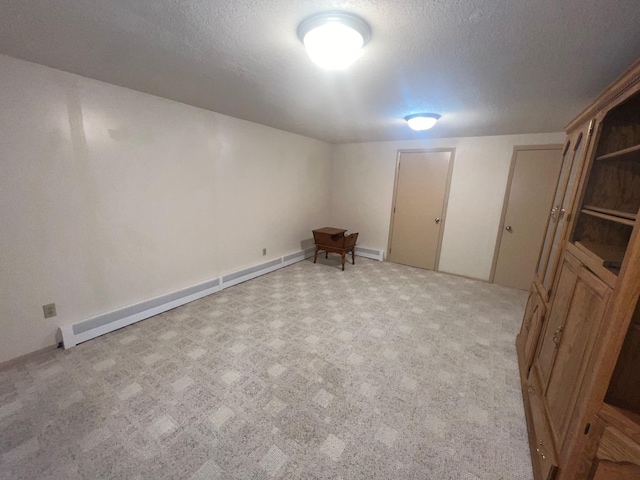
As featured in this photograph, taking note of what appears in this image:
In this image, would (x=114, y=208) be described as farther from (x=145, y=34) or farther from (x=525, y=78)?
(x=525, y=78)

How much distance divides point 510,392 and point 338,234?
2838 millimetres

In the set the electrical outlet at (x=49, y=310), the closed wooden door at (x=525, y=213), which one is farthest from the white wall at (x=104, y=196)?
the closed wooden door at (x=525, y=213)

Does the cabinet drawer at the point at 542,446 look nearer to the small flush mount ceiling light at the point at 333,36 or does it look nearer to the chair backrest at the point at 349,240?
the small flush mount ceiling light at the point at 333,36

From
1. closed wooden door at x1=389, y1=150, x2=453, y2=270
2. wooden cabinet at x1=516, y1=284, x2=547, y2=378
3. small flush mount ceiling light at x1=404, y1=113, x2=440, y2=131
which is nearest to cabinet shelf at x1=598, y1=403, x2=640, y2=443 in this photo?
wooden cabinet at x1=516, y1=284, x2=547, y2=378

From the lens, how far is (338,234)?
4.17 m

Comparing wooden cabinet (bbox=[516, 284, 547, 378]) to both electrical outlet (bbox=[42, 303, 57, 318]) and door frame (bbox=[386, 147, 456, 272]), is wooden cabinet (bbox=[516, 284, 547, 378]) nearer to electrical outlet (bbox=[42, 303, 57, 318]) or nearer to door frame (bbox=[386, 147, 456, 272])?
door frame (bbox=[386, 147, 456, 272])

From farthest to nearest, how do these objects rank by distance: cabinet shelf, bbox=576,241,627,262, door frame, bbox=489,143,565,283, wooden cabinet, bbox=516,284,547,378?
door frame, bbox=489,143,565,283 < wooden cabinet, bbox=516,284,547,378 < cabinet shelf, bbox=576,241,627,262

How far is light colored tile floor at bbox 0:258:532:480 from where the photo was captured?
130 cm

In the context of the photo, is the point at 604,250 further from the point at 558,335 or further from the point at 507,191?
the point at 507,191

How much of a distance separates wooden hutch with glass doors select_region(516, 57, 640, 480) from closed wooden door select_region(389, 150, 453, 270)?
6.59ft

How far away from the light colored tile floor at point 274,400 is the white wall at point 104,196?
442 millimetres

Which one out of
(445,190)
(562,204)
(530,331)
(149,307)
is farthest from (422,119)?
(149,307)

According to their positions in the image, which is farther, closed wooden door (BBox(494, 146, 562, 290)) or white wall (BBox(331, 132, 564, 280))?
white wall (BBox(331, 132, 564, 280))

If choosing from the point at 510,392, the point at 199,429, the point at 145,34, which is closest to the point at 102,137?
the point at 145,34
